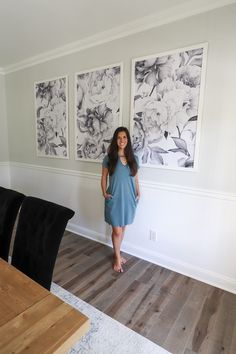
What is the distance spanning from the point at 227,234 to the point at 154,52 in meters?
1.89

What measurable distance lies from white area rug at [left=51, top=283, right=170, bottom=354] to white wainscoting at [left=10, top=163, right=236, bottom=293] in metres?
0.93

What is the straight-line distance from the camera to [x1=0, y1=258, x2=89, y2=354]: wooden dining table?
0.67m

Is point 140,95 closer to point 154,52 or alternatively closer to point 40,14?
point 154,52

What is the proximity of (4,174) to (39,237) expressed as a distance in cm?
322

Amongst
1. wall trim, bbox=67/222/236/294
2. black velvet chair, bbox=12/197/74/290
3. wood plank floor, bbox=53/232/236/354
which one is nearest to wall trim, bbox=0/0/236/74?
black velvet chair, bbox=12/197/74/290

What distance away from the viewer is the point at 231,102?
186 centimetres

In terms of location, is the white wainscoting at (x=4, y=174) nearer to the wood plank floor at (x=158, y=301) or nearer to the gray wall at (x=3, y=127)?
the gray wall at (x=3, y=127)

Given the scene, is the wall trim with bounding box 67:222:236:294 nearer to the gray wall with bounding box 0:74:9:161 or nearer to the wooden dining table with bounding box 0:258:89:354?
the wooden dining table with bounding box 0:258:89:354

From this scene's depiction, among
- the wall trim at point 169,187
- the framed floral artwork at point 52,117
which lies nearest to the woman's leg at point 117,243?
the wall trim at point 169,187

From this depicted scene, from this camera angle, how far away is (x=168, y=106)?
2152 mm

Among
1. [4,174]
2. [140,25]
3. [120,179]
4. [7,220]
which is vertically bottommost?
[4,174]

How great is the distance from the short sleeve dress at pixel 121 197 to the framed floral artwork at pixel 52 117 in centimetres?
115

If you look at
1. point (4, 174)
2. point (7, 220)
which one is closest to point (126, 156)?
point (7, 220)

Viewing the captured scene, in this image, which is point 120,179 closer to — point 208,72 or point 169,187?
point 169,187
